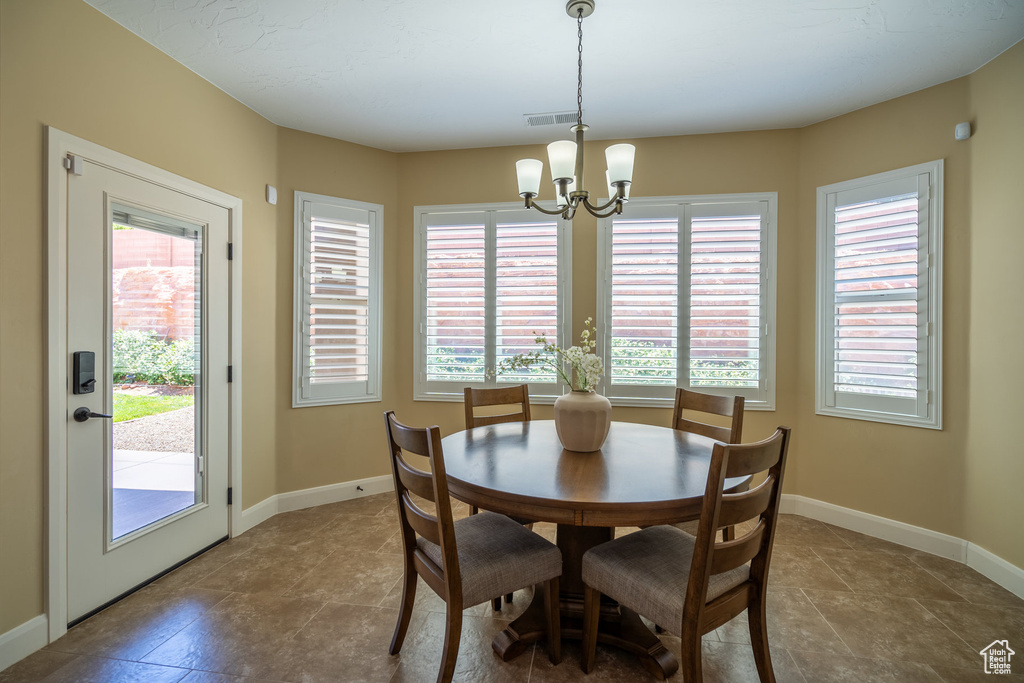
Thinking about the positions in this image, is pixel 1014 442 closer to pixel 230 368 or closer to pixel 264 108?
pixel 230 368

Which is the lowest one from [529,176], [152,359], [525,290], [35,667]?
[35,667]

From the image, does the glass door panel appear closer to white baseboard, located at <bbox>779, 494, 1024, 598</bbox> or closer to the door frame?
the door frame

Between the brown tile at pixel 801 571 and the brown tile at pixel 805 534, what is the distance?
3.8 inches

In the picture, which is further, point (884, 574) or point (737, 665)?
point (884, 574)

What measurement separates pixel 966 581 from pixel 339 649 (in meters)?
3.18

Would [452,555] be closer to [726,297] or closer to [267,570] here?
[267,570]

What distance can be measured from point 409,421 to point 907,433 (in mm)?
3462

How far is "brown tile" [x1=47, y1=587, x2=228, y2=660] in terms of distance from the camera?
1969 mm

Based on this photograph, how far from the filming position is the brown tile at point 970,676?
1.79 m

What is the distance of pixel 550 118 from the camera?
331 cm

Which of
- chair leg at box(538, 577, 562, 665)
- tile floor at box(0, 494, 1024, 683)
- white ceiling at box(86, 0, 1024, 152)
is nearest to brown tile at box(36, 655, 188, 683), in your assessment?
tile floor at box(0, 494, 1024, 683)

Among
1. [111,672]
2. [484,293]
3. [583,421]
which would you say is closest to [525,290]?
[484,293]

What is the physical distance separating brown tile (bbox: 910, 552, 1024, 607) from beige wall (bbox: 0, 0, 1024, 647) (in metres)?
0.18

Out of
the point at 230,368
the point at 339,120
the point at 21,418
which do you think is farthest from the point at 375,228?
the point at 21,418
